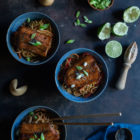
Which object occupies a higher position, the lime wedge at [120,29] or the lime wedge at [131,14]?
the lime wedge at [131,14]

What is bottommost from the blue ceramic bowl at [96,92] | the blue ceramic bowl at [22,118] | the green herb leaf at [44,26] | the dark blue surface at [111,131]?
the dark blue surface at [111,131]

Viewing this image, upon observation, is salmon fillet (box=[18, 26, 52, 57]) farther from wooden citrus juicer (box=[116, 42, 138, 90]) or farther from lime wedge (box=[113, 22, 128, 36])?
wooden citrus juicer (box=[116, 42, 138, 90])

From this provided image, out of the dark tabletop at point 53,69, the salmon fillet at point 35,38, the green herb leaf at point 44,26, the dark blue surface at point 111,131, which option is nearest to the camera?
A: the salmon fillet at point 35,38

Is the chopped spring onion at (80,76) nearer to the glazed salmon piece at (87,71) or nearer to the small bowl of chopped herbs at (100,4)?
the glazed salmon piece at (87,71)

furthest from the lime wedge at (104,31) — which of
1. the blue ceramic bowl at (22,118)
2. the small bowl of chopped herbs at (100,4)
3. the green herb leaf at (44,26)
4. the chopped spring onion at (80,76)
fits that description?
the blue ceramic bowl at (22,118)

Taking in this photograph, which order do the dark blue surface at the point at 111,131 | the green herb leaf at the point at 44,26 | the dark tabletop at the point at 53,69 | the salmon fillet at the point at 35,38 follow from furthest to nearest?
the dark blue surface at the point at 111,131, the dark tabletop at the point at 53,69, the green herb leaf at the point at 44,26, the salmon fillet at the point at 35,38

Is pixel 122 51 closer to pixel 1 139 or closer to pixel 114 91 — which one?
pixel 114 91

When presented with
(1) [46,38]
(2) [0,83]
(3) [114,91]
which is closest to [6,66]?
(2) [0,83]

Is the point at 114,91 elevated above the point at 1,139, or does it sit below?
above

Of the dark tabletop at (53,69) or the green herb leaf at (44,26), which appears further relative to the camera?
the dark tabletop at (53,69)
